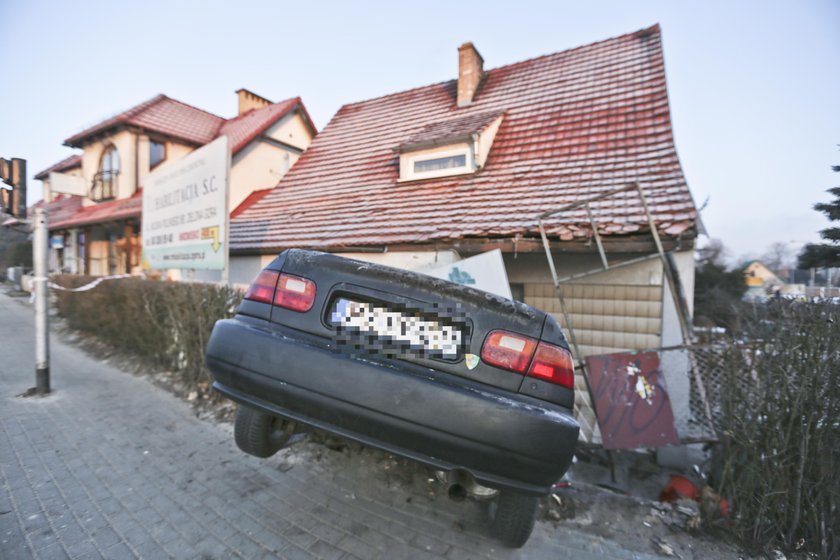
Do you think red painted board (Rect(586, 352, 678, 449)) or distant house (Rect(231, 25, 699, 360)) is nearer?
red painted board (Rect(586, 352, 678, 449))

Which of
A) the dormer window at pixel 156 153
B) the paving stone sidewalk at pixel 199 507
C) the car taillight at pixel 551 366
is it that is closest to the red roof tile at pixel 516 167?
the car taillight at pixel 551 366

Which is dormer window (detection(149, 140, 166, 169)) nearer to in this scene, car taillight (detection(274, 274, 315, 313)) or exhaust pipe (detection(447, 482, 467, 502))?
car taillight (detection(274, 274, 315, 313))

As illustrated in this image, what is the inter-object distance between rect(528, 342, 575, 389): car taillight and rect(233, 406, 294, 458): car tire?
5.23 ft

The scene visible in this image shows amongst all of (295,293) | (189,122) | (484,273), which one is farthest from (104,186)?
(295,293)

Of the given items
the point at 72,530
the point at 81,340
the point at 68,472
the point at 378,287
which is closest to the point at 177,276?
the point at 81,340

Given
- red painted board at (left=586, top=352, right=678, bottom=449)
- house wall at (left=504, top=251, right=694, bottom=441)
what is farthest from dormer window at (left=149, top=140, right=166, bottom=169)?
red painted board at (left=586, top=352, right=678, bottom=449)

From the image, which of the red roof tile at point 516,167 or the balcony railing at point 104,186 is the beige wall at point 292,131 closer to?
the red roof tile at point 516,167

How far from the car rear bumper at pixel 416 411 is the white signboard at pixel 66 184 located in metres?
5.53

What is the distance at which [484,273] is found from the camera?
415 centimetres

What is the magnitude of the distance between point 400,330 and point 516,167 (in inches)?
227

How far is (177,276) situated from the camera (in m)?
9.94

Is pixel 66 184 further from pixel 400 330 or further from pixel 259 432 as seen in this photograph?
pixel 400 330

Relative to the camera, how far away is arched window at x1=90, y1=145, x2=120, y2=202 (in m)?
13.4

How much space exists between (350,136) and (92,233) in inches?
494
